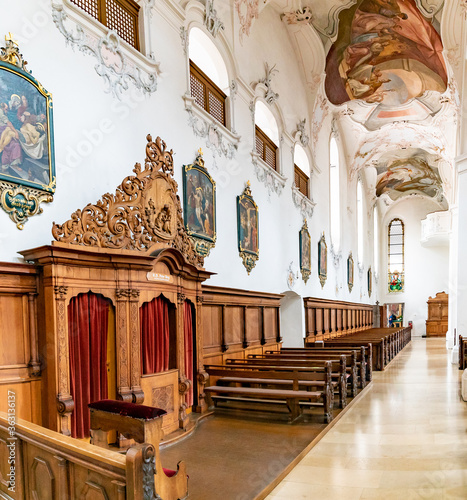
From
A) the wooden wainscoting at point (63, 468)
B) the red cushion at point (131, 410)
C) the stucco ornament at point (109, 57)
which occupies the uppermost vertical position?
the stucco ornament at point (109, 57)

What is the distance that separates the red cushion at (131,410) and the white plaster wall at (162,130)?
207 cm

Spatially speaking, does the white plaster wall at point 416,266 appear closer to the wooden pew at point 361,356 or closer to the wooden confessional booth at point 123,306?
the wooden pew at point 361,356

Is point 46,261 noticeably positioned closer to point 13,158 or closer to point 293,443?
point 13,158

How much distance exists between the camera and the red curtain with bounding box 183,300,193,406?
7012 millimetres

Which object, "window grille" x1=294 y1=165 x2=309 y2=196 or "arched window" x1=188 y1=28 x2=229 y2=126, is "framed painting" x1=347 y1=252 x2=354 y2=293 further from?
"arched window" x1=188 y1=28 x2=229 y2=126

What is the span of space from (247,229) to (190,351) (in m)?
3.91

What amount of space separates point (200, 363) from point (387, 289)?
2852 cm

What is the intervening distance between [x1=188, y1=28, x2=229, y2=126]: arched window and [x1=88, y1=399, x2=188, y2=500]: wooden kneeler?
6.55 metres

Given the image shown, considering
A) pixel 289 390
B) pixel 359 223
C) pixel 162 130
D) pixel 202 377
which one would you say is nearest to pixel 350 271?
pixel 359 223

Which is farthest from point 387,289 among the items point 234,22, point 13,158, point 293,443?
point 13,158

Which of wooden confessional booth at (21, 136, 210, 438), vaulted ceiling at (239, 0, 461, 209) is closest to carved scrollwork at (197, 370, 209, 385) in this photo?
wooden confessional booth at (21, 136, 210, 438)

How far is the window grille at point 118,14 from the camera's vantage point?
655 centimetres

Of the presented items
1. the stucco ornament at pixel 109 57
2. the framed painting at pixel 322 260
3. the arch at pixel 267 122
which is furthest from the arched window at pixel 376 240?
the stucco ornament at pixel 109 57

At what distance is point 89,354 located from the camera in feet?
17.3
